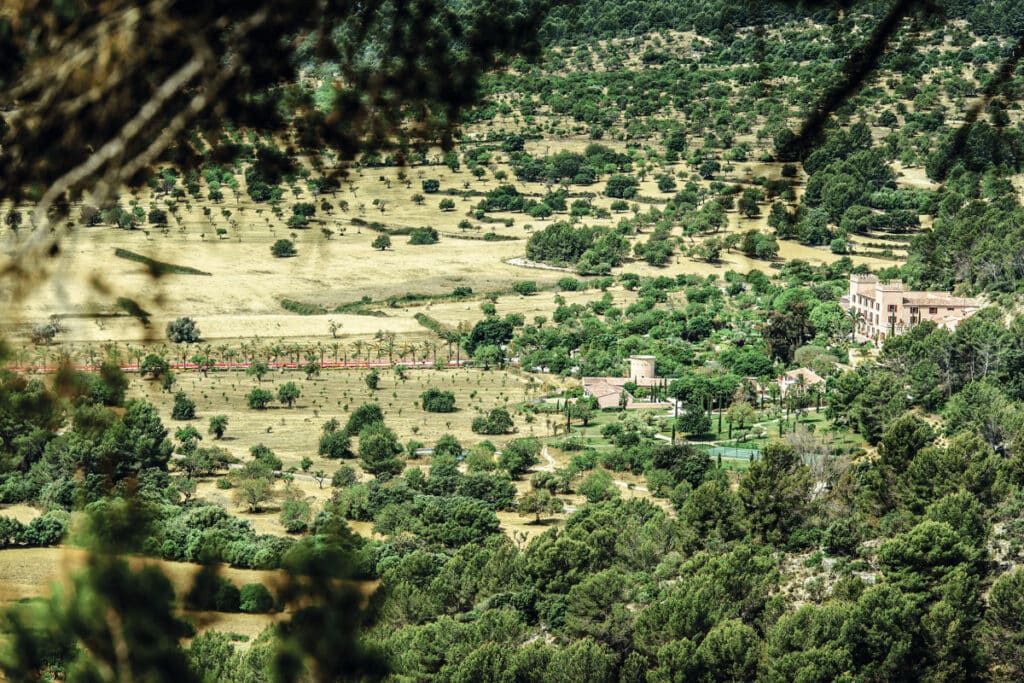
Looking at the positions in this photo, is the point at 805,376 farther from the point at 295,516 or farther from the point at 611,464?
the point at 295,516

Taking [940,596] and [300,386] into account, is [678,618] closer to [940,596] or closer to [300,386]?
[940,596]

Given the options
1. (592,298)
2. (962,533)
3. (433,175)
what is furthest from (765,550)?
(433,175)

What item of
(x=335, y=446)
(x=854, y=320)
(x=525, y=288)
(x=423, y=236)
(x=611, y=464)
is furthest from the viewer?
(x=423, y=236)

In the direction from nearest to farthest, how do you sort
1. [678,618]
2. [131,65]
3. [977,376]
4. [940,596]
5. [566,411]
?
1. [131,65]
2. [678,618]
3. [940,596]
4. [977,376]
5. [566,411]

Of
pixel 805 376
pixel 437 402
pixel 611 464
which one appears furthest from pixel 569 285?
pixel 611 464

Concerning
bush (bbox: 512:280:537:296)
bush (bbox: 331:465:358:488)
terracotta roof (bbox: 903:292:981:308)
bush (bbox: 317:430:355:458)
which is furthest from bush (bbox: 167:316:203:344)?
terracotta roof (bbox: 903:292:981:308)

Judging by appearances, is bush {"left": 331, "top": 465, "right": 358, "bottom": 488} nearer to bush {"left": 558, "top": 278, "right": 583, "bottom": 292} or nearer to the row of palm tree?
the row of palm tree
